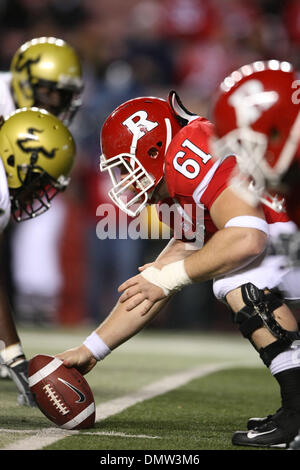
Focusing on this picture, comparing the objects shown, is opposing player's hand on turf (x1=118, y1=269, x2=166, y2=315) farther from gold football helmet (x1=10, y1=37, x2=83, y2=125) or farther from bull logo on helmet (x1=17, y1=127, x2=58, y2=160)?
gold football helmet (x1=10, y1=37, x2=83, y2=125)

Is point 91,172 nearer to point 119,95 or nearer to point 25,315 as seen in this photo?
point 119,95

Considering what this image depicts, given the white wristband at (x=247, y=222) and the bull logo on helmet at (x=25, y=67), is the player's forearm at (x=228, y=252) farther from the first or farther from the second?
the bull logo on helmet at (x=25, y=67)

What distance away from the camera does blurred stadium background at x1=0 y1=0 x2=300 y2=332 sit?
7.25 metres

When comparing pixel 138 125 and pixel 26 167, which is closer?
pixel 138 125

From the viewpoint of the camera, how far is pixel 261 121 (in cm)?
236

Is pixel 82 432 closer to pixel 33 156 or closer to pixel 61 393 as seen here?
pixel 61 393

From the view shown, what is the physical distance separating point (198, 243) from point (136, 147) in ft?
1.34

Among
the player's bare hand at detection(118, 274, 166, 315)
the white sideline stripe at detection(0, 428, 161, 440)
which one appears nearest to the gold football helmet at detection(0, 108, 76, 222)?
the player's bare hand at detection(118, 274, 166, 315)

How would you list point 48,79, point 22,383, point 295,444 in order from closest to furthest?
point 295,444 → point 22,383 → point 48,79

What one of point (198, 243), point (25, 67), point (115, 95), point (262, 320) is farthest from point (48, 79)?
point (115, 95)

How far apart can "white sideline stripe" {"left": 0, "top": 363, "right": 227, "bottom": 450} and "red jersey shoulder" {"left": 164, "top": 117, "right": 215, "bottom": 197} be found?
85 cm

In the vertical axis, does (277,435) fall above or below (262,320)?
below
